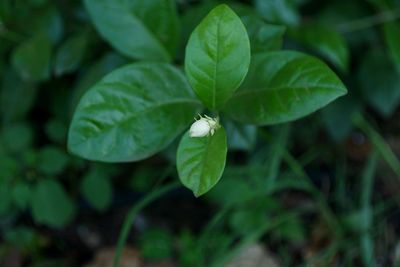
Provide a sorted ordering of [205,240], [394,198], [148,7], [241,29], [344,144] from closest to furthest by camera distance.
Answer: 1. [241,29]
2. [148,7]
3. [205,240]
4. [394,198]
5. [344,144]

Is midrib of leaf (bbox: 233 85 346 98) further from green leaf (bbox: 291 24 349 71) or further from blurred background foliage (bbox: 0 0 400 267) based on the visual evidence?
green leaf (bbox: 291 24 349 71)

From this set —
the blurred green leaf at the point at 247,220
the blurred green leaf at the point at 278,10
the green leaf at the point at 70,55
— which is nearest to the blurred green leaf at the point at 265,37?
the blurred green leaf at the point at 278,10

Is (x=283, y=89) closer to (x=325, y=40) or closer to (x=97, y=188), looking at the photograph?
(x=325, y=40)

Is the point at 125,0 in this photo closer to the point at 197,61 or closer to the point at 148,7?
the point at 148,7

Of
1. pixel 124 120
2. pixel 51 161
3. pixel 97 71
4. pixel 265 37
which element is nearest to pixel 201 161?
pixel 124 120

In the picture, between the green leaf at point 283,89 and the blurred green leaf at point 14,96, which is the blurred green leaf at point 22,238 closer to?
the blurred green leaf at point 14,96

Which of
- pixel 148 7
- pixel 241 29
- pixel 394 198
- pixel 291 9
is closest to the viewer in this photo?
pixel 241 29

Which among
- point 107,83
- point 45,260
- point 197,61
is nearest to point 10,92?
point 45,260
